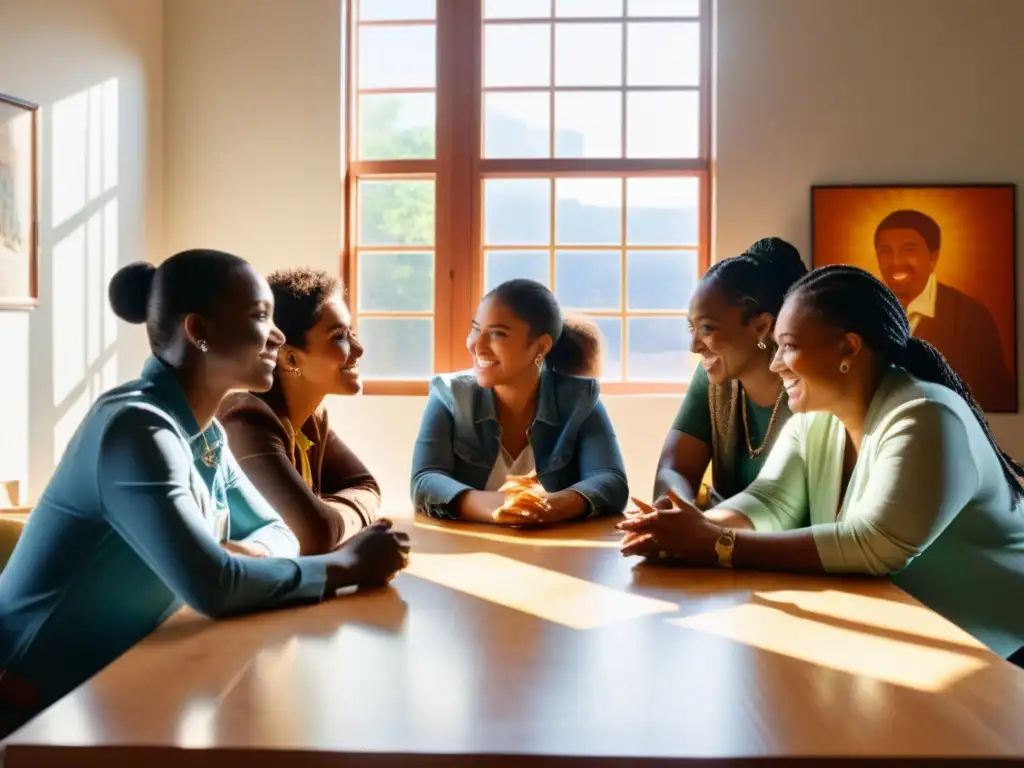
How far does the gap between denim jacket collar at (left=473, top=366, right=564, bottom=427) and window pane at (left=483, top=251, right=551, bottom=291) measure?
2.53 m

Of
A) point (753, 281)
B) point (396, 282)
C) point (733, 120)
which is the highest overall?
point (733, 120)

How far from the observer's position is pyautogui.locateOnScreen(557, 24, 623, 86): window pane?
215 inches

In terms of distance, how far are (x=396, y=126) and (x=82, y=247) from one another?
1799mm

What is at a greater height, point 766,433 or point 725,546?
point 766,433

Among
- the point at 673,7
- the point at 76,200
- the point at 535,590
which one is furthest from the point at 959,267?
the point at 76,200

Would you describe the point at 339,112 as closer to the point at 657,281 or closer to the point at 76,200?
the point at 76,200

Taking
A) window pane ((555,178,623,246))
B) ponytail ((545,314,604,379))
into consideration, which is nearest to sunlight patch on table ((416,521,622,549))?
ponytail ((545,314,604,379))

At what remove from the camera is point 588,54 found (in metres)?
5.48

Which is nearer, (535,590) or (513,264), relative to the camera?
(535,590)

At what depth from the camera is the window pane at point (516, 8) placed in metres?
5.46

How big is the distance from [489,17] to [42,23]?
7.40ft

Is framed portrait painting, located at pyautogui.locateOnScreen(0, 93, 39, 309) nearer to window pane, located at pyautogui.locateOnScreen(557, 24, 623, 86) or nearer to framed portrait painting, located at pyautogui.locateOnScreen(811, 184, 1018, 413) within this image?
window pane, located at pyautogui.locateOnScreen(557, 24, 623, 86)

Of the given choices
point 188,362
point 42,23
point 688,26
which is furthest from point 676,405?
point 188,362

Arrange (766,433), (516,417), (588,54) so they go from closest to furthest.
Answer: (766,433) → (516,417) → (588,54)
